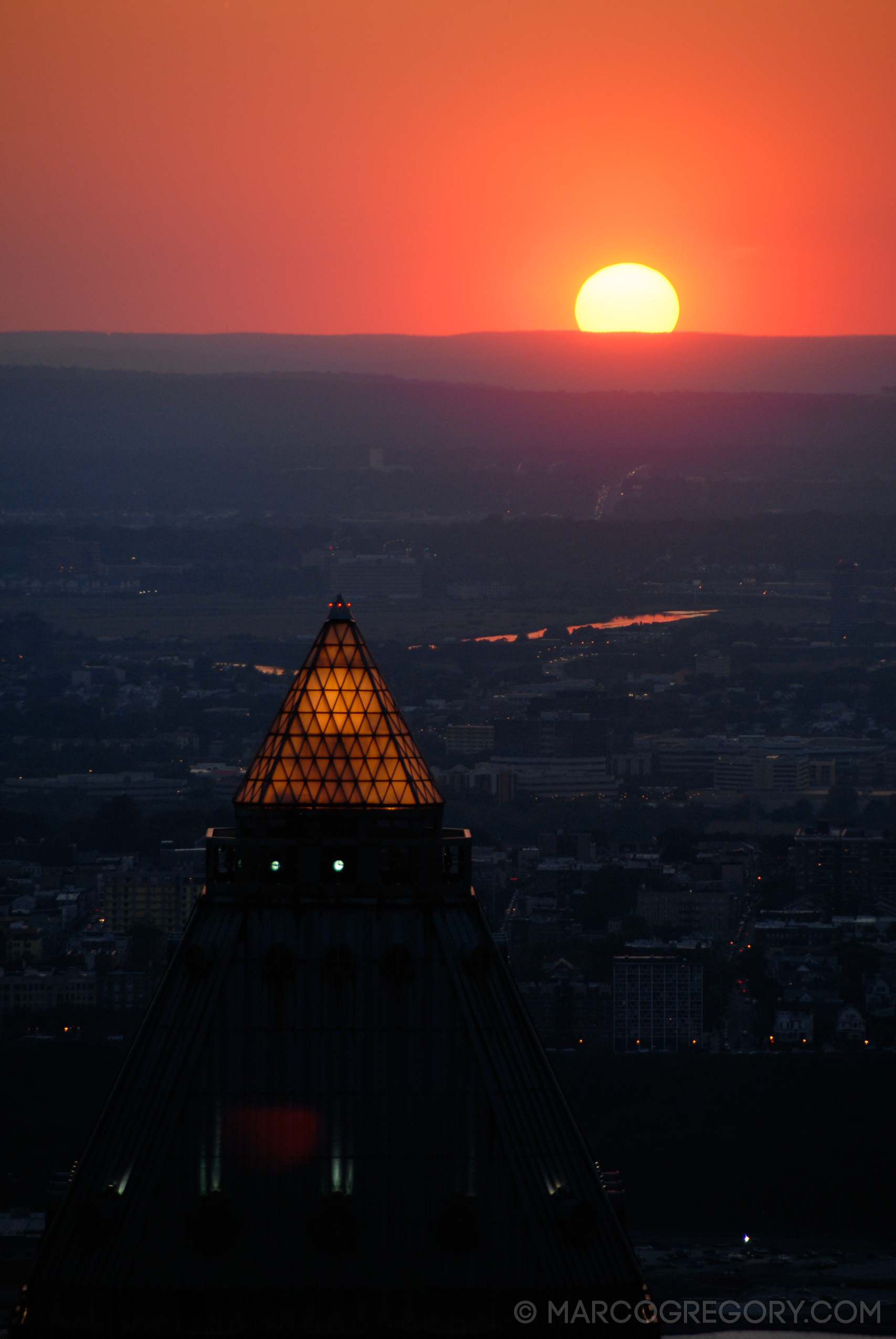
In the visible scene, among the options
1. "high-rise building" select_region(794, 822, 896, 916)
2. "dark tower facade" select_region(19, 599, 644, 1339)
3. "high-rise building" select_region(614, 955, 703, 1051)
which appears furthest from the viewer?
"high-rise building" select_region(794, 822, 896, 916)

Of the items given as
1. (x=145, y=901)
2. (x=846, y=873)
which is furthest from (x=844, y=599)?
(x=145, y=901)

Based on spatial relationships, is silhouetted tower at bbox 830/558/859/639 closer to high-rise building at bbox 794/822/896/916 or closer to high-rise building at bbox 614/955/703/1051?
high-rise building at bbox 794/822/896/916

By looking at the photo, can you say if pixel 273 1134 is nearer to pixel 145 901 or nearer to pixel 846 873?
pixel 145 901

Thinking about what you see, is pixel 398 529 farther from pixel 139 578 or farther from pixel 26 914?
pixel 26 914

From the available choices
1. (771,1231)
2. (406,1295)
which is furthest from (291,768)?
(771,1231)

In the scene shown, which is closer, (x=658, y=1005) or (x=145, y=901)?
(x=658, y=1005)

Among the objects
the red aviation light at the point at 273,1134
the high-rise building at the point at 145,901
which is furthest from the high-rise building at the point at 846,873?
the red aviation light at the point at 273,1134

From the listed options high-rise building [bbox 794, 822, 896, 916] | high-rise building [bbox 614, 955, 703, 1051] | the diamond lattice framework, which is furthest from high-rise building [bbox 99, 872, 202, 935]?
the diamond lattice framework
